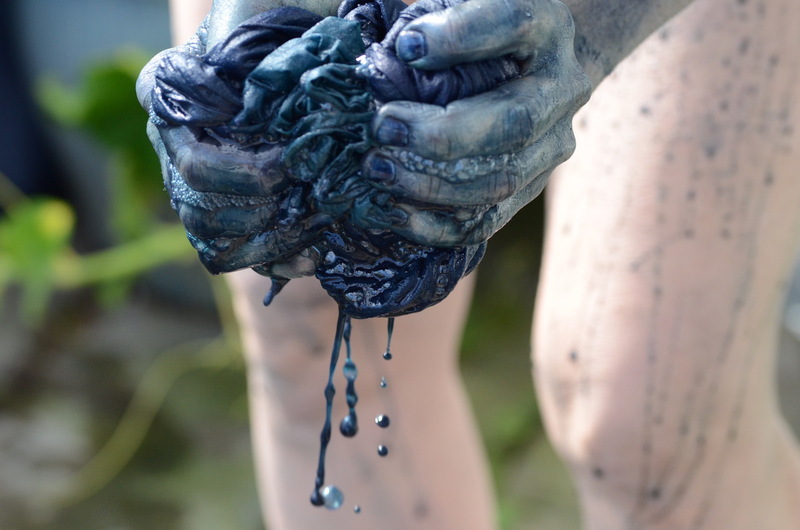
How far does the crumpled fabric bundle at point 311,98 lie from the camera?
1.92 ft

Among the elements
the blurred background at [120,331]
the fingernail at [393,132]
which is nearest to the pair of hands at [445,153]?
the fingernail at [393,132]

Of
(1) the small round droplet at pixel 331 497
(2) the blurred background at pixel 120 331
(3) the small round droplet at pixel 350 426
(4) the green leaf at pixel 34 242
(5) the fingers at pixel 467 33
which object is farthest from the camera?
(4) the green leaf at pixel 34 242

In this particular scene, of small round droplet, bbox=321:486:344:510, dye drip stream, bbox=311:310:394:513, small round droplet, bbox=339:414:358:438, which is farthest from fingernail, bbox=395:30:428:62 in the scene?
small round droplet, bbox=321:486:344:510

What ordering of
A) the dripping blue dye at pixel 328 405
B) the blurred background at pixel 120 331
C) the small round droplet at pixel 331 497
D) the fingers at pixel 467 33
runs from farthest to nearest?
the blurred background at pixel 120 331 < the small round droplet at pixel 331 497 < the dripping blue dye at pixel 328 405 < the fingers at pixel 467 33

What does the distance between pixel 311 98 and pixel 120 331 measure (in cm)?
176

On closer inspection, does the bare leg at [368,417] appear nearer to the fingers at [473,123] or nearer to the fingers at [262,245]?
the fingers at [262,245]

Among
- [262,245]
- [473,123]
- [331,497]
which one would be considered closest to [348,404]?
[331,497]

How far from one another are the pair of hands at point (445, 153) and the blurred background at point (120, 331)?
1184 millimetres

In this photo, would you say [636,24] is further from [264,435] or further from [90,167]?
[90,167]

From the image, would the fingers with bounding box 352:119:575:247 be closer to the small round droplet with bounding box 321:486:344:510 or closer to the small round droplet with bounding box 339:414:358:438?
the small round droplet with bounding box 339:414:358:438

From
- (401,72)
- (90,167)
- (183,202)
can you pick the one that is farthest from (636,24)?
(90,167)

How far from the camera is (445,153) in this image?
57 cm

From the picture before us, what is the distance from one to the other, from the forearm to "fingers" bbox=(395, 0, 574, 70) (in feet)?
0.63

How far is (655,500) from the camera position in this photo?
1000 millimetres
